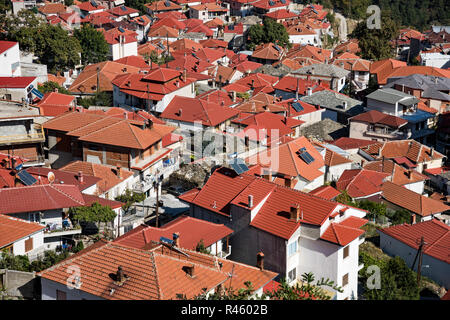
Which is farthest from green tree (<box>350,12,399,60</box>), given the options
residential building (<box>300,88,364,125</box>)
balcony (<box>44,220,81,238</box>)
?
balcony (<box>44,220,81,238</box>)

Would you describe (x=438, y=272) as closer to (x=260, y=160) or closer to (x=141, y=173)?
(x=260, y=160)

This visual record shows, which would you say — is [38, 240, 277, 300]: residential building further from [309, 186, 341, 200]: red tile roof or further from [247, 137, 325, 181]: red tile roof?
[247, 137, 325, 181]: red tile roof

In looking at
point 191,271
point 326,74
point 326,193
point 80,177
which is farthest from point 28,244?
point 326,74

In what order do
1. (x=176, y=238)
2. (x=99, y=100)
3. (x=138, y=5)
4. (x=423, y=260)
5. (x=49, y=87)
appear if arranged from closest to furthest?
(x=176, y=238) < (x=423, y=260) < (x=49, y=87) < (x=99, y=100) < (x=138, y=5)

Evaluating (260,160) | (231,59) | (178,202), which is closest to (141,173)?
(178,202)

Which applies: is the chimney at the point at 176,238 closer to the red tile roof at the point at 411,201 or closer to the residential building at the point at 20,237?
the residential building at the point at 20,237

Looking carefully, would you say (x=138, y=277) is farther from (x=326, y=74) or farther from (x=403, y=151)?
(x=326, y=74)
